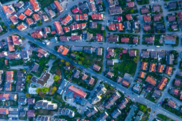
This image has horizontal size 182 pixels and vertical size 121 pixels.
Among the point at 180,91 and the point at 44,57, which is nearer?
the point at 180,91

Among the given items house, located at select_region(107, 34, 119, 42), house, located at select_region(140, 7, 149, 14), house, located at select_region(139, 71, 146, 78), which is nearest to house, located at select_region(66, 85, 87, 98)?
house, located at select_region(139, 71, 146, 78)

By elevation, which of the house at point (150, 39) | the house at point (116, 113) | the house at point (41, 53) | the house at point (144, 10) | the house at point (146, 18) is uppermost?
the house at point (144, 10)

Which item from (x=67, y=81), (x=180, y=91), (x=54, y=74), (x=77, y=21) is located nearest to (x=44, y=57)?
(x=54, y=74)

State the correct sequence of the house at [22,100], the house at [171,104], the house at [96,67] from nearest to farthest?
the house at [171,104] < the house at [96,67] < the house at [22,100]

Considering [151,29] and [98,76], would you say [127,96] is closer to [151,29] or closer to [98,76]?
[98,76]

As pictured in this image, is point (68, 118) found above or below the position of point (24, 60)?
below

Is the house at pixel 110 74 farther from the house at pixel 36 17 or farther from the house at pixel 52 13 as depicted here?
the house at pixel 36 17

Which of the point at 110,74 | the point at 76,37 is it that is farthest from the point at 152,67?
the point at 76,37

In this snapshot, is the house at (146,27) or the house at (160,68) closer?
the house at (160,68)

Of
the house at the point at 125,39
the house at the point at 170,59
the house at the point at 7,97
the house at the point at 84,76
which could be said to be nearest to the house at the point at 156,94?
the house at the point at 170,59
